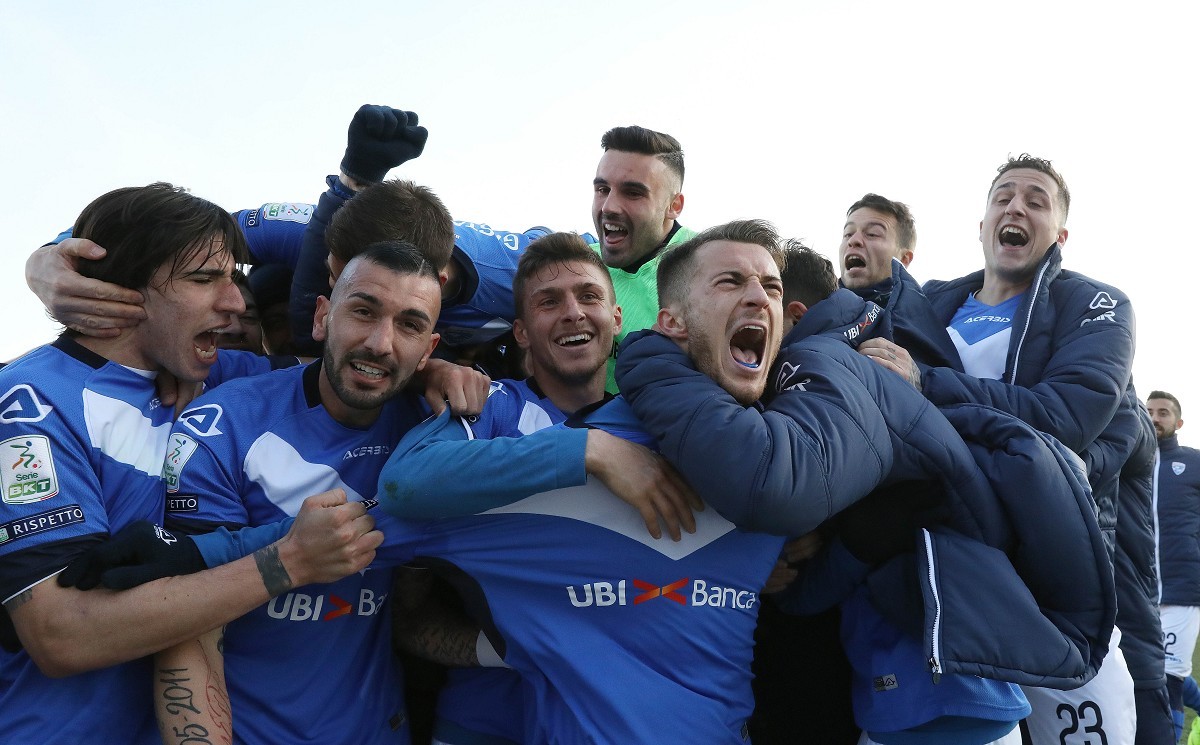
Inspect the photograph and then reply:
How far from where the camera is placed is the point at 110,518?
2760 millimetres

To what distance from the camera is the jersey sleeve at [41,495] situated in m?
2.54

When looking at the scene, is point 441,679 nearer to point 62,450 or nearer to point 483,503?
point 483,503

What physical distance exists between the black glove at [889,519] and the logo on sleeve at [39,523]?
7.74 ft

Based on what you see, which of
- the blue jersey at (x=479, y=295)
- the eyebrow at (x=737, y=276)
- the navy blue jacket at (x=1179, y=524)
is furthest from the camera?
the navy blue jacket at (x=1179, y=524)

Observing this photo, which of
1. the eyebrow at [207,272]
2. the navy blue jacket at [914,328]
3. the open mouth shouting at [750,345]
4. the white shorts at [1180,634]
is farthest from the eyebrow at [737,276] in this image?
the white shorts at [1180,634]

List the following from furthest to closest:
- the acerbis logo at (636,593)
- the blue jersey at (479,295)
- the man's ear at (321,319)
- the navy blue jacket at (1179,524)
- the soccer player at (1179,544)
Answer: the navy blue jacket at (1179,524) → the soccer player at (1179,544) → the blue jersey at (479,295) → the man's ear at (321,319) → the acerbis logo at (636,593)

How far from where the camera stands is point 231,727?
2.66m

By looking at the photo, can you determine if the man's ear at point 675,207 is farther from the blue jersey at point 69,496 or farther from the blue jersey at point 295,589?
the blue jersey at point 69,496

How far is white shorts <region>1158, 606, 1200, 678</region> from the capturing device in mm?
8305

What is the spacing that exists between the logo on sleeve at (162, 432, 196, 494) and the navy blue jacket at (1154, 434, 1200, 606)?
960 cm

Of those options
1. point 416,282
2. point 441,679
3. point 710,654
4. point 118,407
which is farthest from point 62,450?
point 710,654

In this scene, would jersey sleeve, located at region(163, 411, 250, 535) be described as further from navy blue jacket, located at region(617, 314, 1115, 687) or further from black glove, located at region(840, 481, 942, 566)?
black glove, located at region(840, 481, 942, 566)

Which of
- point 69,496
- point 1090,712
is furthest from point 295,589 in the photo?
point 1090,712

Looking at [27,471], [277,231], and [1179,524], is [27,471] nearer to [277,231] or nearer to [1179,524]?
[277,231]
